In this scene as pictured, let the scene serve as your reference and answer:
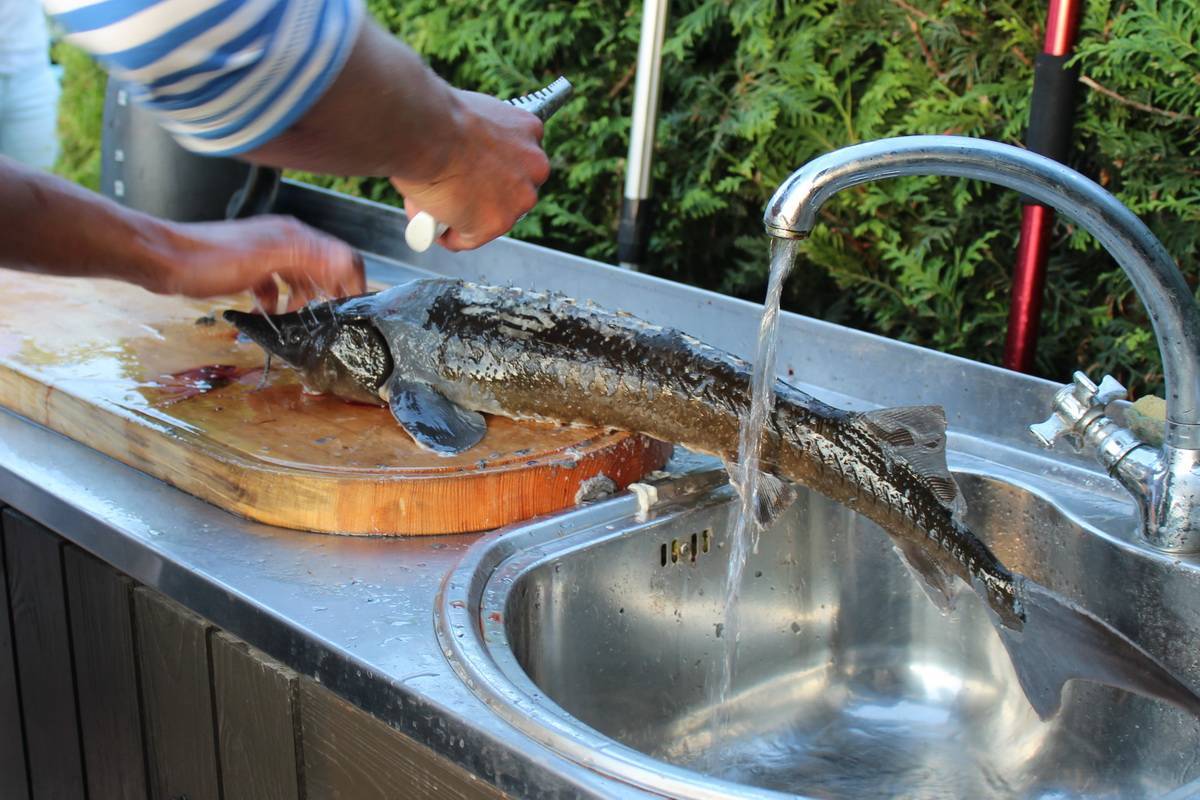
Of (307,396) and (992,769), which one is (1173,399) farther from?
(307,396)

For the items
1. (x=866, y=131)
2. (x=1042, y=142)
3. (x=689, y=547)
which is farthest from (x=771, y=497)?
(x=866, y=131)

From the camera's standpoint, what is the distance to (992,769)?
2166 mm

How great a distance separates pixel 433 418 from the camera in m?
2.27

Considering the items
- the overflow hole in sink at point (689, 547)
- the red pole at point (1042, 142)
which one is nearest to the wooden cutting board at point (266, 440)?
the overflow hole in sink at point (689, 547)

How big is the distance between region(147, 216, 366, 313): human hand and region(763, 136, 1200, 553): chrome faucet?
97cm

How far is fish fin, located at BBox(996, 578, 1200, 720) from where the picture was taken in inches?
72.8

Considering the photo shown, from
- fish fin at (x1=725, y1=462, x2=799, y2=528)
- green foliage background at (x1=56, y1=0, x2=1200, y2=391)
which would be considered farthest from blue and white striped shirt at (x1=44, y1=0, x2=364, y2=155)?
green foliage background at (x1=56, y1=0, x2=1200, y2=391)

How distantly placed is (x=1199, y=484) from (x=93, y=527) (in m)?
1.65

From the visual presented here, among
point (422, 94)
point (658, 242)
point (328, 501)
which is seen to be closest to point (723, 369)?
point (328, 501)

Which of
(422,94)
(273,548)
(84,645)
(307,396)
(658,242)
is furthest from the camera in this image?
(658,242)

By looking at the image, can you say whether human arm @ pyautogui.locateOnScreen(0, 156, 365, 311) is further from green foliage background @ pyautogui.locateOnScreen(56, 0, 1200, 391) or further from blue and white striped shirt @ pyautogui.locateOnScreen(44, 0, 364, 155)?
green foliage background @ pyautogui.locateOnScreen(56, 0, 1200, 391)

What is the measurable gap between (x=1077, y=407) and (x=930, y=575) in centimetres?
33

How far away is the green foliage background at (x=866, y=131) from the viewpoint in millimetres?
3303

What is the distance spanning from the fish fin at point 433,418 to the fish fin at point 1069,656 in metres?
0.88
